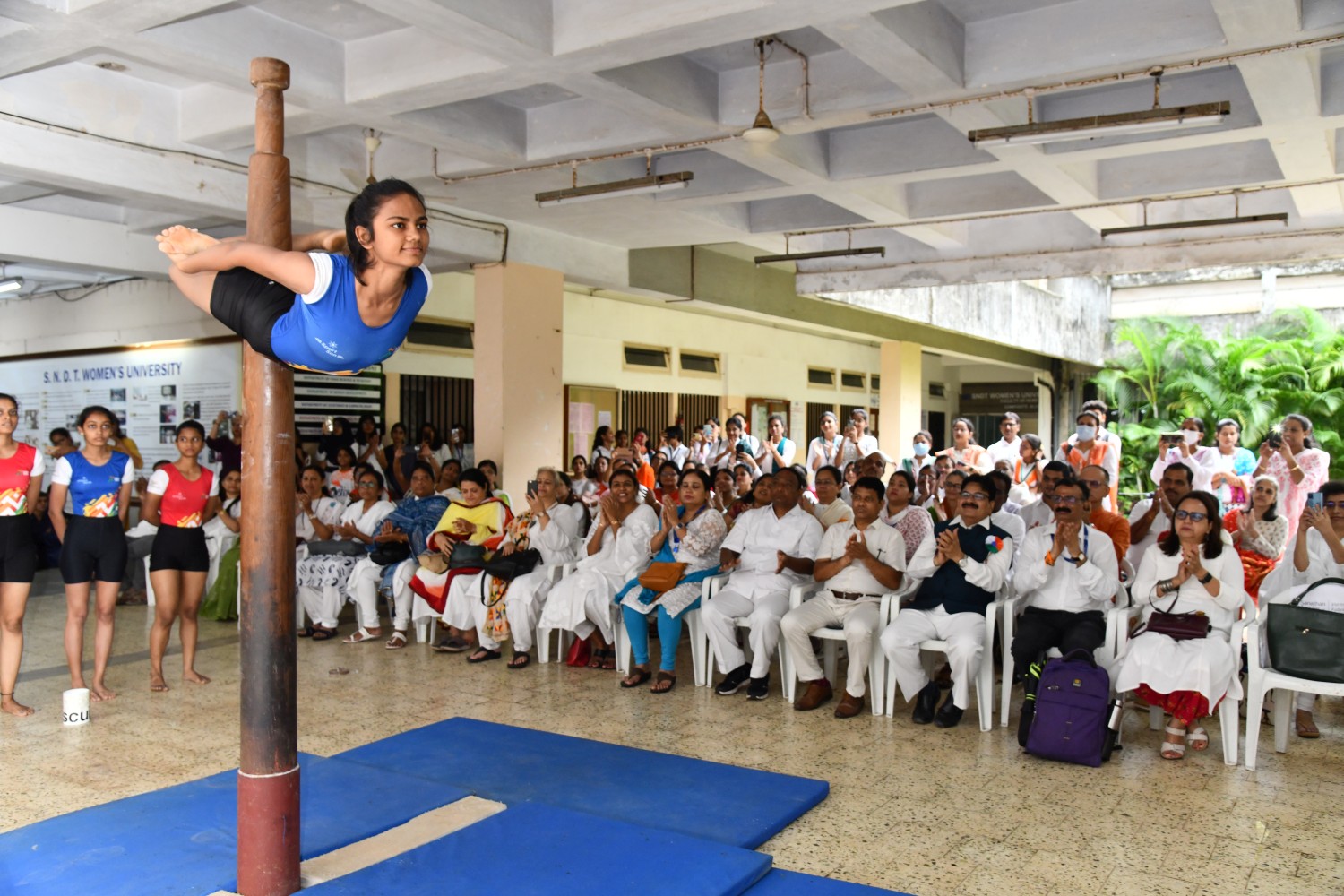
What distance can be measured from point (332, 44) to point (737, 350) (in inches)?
403

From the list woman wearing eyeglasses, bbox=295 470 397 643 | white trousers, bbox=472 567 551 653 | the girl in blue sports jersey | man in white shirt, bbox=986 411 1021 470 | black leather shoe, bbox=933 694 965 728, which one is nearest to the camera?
the girl in blue sports jersey

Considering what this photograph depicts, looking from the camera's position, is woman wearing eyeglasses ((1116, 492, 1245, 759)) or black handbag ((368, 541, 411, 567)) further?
black handbag ((368, 541, 411, 567))

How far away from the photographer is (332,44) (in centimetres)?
608

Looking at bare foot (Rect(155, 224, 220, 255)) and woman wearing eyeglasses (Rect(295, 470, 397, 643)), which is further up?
bare foot (Rect(155, 224, 220, 255))

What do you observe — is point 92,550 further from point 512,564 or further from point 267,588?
point 267,588

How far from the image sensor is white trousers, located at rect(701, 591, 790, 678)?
5605mm

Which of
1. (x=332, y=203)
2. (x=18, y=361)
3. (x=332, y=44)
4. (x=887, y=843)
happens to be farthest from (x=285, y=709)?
(x=18, y=361)

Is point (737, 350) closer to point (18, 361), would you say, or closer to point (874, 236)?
point (874, 236)

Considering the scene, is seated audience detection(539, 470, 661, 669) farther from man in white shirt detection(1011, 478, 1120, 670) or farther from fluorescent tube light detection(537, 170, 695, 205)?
man in white shirt detection(1011, 478, 1120, 670)

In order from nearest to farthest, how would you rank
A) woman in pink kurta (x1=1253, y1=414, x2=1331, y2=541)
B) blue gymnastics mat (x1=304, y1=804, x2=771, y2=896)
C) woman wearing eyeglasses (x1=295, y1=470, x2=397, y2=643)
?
blue gymnastics mat (x1=304, y1=804, x2=771, y2=896) → woman wearing eyeglasses (x1=295, y1=470, x2=397, y2=643) → woman in pink kurta (x1=1253, y1=414, x2=1331, y2=541)

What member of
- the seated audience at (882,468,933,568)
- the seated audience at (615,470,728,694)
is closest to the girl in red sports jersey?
the seated audience at (615,470,728,694)

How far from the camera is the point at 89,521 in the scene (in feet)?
17.5

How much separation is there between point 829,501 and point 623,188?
2.50 m

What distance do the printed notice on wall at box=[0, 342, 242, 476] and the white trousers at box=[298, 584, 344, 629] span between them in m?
3.27
